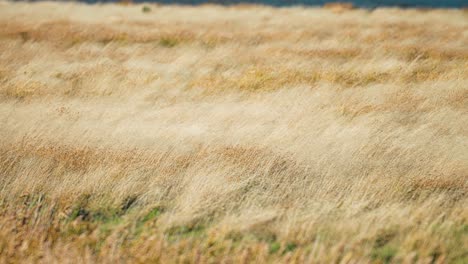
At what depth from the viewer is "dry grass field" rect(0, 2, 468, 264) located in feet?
11.2

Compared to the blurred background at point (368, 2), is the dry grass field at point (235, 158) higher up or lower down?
lower down

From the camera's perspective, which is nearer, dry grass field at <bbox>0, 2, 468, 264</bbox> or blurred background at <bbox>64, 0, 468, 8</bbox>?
dry grass field at <bbox>0, 2, 468, 264</bbox>

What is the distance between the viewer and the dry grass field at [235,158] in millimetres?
3418

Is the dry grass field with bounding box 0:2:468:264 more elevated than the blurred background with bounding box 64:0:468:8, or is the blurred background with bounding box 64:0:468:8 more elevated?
the blurred background with bounding box 64:0:468:8

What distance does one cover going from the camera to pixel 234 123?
5477 mm

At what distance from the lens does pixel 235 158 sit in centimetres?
448

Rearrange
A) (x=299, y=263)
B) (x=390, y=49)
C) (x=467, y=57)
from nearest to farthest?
(x=299, y=263)
(x=467, y=57)
(x=390, y=49)

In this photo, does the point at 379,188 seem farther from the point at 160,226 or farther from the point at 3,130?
the point at 3,130

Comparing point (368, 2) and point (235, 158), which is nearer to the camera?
point (235, 158)

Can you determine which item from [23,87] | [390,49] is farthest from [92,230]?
[390,49]

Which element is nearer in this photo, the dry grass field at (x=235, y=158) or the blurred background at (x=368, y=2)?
the dry grass field at (x=235, y=158)

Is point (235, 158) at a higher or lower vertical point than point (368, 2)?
lower

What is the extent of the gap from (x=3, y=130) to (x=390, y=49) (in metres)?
9.56

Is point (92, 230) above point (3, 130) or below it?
below
